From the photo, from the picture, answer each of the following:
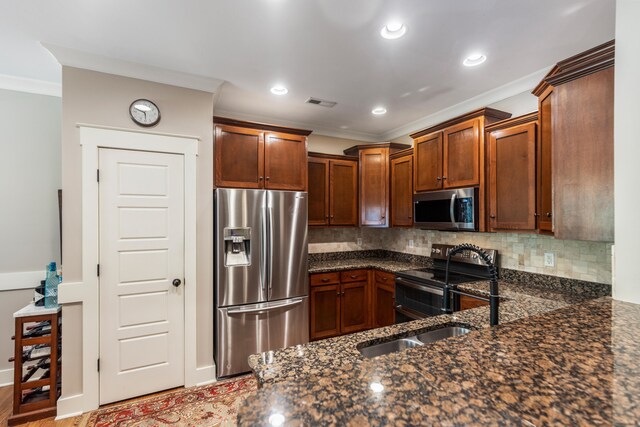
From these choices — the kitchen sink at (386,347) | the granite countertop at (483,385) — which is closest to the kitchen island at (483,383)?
the granite countertop at (483,385)

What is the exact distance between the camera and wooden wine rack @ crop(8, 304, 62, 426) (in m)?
2.21

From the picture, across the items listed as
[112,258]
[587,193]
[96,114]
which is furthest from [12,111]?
[587,193]

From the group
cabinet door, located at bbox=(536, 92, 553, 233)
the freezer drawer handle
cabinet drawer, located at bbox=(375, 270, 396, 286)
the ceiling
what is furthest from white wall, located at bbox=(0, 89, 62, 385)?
cabinet door, located at bbox=(536, 92, 553, 233)

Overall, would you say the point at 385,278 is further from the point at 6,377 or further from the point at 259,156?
the point at 6,377

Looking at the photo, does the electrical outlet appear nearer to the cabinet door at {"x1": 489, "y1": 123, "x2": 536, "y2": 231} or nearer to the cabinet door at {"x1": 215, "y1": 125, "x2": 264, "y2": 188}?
the cabinet door at {"x1": 489, "y1": 123, "x2": 536, "y2": 231}

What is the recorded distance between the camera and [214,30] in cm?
201

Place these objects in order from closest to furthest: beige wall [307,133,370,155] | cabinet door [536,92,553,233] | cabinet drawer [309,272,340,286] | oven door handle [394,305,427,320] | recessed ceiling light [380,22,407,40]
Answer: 1. recessed ceiling light [380,22,407,40]
2. cabinet door [536,92,553,233]
3. oven door handle [394,305,427,320]
4. cabinet drawer [309,272,340,286]
5. beige wall [307,133,370,155]

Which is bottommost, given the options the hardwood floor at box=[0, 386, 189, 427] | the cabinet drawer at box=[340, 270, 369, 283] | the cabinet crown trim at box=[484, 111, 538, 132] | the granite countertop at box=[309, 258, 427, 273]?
the hardwood floor at box=[0, 386, 189, 427]

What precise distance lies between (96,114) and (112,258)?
1.16m

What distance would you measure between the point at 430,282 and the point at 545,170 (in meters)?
1.34

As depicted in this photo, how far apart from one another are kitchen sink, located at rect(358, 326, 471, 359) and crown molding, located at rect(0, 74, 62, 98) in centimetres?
357

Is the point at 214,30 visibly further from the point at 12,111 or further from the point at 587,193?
the point at 587,193

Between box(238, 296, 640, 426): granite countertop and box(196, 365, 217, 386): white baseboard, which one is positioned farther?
box(196, 365, 217, 386): white baseboard

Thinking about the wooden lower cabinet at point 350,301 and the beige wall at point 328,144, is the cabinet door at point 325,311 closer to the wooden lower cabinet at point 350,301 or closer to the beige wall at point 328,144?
the wooden lower cabinet at point 350,301
